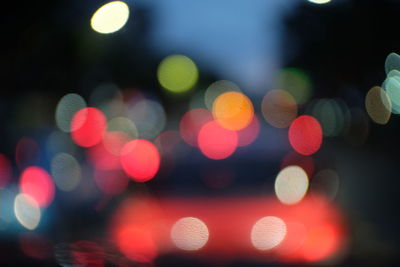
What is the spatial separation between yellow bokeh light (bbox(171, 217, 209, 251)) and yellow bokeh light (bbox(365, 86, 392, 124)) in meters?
2.98

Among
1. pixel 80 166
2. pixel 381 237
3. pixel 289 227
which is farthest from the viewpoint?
pixel 80 166

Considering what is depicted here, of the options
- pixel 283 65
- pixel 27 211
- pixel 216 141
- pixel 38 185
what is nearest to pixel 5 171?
pixel 38 185

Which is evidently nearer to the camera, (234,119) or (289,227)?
(289,227)

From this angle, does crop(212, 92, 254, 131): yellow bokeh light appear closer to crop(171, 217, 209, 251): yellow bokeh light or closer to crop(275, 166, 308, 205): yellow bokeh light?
crop(275, 166, 308, 205): yellow bokeh light

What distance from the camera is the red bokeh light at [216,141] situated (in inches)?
369

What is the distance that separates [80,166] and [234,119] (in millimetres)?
2871

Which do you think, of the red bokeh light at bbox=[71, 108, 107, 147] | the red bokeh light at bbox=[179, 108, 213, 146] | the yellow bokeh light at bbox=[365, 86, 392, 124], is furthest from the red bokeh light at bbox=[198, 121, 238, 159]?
the red bokeh light at bbox=[71, 108, 107, 147]

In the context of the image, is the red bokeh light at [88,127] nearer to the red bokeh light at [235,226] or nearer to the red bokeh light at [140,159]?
the red bokeh light at [140,159]

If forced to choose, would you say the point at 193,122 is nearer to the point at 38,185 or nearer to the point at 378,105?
the point at 38,185

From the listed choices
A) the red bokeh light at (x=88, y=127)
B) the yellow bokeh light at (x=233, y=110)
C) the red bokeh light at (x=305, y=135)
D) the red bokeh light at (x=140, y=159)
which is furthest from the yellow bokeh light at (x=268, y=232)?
the red bokeh light at (x=88, y=127)

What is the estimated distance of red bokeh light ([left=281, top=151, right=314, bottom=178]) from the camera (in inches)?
357

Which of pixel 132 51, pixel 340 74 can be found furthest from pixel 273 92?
pixel 132 51

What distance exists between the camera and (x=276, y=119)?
10977 mm

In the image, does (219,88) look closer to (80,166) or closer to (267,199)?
(80,166)
